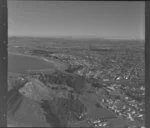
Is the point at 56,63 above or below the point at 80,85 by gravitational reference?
above

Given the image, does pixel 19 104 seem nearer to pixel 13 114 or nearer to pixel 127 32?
pixel 13 114

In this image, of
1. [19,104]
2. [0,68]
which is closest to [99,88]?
[19,104]

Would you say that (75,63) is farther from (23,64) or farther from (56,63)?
(23,64)

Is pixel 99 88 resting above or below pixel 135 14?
below

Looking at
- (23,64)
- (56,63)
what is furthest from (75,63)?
(23,64)
